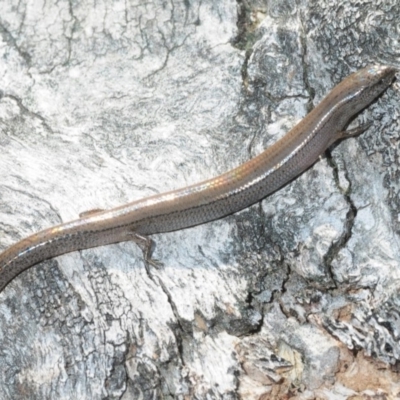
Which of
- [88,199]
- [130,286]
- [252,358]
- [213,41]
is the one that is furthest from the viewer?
[213,41]

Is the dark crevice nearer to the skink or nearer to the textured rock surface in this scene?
the textured rock surface

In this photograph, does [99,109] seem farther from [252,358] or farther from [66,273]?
[252,358]

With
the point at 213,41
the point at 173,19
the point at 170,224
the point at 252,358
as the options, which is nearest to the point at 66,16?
the point at 173,19

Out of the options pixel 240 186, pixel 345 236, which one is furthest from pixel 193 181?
pixel 345 236

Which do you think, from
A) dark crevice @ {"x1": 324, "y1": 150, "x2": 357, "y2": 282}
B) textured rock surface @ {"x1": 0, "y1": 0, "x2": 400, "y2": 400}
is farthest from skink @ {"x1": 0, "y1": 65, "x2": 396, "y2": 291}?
dark crevice @ {"x1": 324, "y1": 150, "x2": 357, "y2": 282}

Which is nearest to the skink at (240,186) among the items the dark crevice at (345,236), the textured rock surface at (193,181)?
the textured rock surface at (193,181)
